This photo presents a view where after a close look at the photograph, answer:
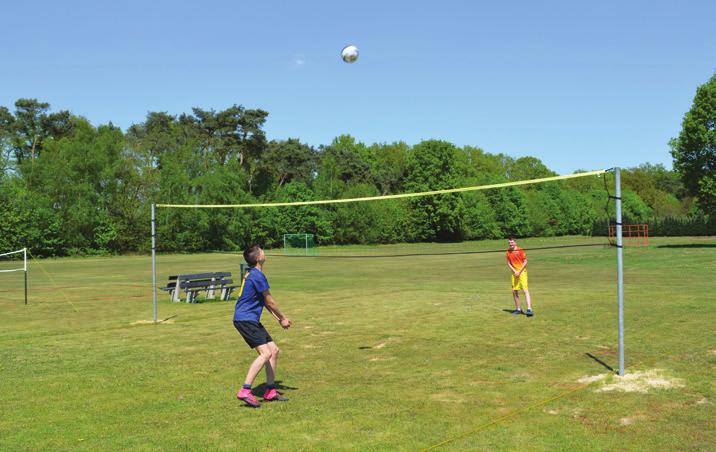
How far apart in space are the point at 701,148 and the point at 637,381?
170 feet

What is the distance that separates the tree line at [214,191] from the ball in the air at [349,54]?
44.9 meters

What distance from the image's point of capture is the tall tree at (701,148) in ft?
168

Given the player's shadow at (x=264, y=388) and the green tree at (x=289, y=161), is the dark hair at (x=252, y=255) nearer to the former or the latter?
the player's shadow at (x=264, y=388)

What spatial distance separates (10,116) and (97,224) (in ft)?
67.5

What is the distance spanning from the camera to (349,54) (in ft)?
62.2

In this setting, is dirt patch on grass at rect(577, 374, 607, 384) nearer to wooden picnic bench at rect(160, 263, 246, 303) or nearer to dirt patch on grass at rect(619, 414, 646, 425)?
dirt patch on grass at rect(619, 414, 646, 425)

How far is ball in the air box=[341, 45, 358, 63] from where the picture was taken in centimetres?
1894

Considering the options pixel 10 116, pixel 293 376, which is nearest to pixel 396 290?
pixel 293 376

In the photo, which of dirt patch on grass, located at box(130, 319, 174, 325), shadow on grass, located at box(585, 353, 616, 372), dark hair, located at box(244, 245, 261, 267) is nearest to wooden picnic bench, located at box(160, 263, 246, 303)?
dirt patch on grass, located at box(130, 319, 174, 325)

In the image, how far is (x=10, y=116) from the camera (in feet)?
242

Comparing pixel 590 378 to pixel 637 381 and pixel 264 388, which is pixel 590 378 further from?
pixel 264 388

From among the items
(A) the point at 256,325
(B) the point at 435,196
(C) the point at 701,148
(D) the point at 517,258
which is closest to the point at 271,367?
(A) the point at 256,325

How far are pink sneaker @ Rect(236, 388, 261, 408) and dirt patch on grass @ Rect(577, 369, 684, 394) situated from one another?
4.55 meters

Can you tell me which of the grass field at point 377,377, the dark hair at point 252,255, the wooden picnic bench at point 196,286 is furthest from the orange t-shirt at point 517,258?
the wooden picnic bench at point 196,286
